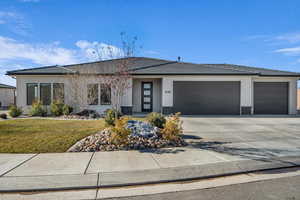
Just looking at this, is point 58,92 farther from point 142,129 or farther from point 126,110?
point 142,129

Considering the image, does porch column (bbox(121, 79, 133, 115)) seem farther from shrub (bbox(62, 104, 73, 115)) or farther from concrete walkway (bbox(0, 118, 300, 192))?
concrete walkway (bbox(0, 118, 300, 192))

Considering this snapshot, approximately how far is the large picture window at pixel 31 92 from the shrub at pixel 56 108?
6.45 feet

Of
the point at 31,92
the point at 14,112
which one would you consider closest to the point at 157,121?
the point at 14,112

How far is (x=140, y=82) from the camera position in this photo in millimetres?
14875

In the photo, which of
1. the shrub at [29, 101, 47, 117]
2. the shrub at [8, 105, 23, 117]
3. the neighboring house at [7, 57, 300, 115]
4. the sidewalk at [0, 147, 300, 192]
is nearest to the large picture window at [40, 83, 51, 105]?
the neighboring house at [7, 57, 300, 115]

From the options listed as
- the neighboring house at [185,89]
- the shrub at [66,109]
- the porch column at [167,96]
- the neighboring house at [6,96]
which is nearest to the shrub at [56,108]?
the shrub at [66,109]

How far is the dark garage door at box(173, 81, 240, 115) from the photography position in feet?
45.8

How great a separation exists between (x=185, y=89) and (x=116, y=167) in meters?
10.5

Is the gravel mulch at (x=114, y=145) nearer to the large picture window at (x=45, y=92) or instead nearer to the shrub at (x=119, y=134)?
the shrub at (x=119, y=134)

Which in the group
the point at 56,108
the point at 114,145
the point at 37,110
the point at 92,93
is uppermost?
the point at 92,93

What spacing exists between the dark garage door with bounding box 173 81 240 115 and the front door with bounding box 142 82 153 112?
210cm

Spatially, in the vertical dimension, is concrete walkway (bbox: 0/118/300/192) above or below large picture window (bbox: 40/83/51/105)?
below

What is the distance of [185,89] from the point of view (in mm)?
13984

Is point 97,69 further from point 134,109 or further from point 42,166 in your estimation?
point 42,166
